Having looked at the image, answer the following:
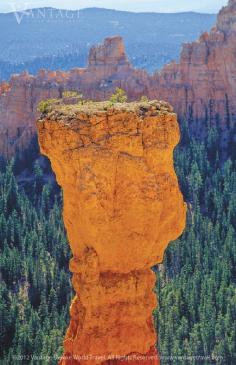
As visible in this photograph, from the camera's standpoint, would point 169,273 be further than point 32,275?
Yes

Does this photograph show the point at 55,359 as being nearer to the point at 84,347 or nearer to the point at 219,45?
the point at 84,347

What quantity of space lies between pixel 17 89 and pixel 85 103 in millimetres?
70209

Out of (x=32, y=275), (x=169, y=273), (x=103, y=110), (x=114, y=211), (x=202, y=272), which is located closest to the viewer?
(x=103, y=110)

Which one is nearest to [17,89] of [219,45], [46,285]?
[219,45]

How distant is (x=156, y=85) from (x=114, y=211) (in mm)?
70341

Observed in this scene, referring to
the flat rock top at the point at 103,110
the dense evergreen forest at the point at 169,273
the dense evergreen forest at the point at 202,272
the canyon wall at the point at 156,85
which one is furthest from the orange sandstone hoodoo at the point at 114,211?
the canyon wall at the point at 156,85

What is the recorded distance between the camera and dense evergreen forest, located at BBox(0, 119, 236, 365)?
3838 cm

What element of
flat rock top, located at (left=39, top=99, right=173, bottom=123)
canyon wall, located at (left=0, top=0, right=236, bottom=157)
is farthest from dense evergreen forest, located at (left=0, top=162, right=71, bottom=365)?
flat rock top, located at (left=39, top=99, right=173, bottom=123)

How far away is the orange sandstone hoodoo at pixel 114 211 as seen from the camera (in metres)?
16.6

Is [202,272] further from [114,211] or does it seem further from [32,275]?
[114,211]

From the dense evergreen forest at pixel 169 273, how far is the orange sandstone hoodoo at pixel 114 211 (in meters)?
17.7

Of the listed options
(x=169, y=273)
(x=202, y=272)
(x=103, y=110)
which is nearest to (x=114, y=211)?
(x=103, y=110)

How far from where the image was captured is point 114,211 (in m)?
17.0

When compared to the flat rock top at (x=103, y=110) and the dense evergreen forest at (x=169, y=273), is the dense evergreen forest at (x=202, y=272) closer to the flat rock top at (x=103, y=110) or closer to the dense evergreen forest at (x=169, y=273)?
the dense evergreen forest at (x=169, y=273)
